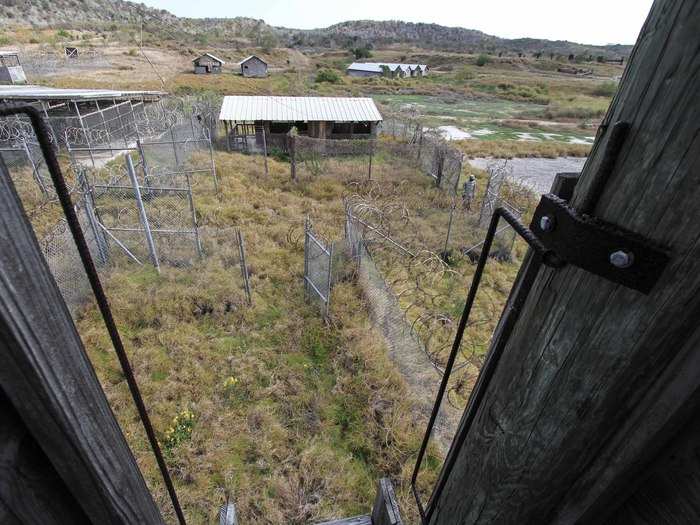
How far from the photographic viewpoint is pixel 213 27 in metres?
120

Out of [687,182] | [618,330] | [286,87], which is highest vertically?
[687,182]

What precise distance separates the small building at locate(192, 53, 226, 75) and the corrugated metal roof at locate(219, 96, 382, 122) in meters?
35.4

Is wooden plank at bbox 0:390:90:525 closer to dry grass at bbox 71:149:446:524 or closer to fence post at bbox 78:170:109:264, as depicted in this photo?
dry grass at bbox 71:149:446:524

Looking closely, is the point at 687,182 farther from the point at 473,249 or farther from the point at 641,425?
the point at 473,249

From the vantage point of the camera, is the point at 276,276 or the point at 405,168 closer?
the point at 276,276

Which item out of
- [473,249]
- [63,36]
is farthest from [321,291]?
[63,36]

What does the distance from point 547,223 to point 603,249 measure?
0.13 meters

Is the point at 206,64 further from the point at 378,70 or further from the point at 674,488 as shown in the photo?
the point at 674,488

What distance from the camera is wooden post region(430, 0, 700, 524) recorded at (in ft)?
1.69

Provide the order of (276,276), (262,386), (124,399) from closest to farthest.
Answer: (124,399), (262,386), (276,276)

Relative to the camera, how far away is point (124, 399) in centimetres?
527

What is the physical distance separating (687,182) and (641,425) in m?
0.45

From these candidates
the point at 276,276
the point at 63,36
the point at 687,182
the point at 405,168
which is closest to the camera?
the point at 687,182

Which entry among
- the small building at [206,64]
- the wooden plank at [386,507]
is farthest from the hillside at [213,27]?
the wooden plank at [386,507]
